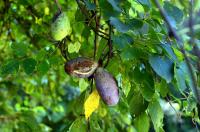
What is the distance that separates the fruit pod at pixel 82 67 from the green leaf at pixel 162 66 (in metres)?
0.11

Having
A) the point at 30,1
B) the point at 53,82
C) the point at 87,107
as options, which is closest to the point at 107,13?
the point at 87,107

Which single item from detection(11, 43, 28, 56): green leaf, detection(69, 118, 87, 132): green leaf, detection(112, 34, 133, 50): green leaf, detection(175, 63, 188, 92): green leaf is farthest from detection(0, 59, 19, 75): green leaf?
detection(175, 63, 188, 92): green leaf

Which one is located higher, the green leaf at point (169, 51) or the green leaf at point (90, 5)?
the green leaf at point (90, 5)

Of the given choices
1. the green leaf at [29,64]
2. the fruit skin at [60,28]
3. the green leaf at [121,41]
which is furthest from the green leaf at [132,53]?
the green leaf at [29,64]

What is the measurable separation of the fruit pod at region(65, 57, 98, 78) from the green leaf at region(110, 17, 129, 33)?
86 mm

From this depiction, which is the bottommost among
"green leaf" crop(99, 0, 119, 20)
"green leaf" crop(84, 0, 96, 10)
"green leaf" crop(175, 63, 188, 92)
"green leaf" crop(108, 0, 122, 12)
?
"green leaf" crop(175, 63, 188, 92)

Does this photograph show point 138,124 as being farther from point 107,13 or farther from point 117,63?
point 107,13

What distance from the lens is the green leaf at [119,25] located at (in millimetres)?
892

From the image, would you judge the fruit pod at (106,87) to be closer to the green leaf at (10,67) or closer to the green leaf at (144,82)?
the green leaf at (144,82)

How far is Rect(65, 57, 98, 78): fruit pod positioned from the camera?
93 cm

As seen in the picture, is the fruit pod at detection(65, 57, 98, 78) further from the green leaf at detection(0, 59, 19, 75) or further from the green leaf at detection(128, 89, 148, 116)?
the green leaf at detection(0, 59, 19, 75)

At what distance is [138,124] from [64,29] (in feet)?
0.93

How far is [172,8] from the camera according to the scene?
958 millimetres

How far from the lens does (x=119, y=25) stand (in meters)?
0.90
